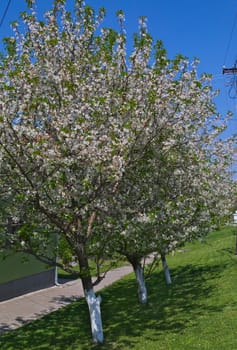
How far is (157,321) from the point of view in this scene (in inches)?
339

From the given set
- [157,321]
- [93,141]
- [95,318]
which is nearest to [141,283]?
[157,321]

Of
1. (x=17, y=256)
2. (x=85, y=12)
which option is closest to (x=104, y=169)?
(x=85, y=12)

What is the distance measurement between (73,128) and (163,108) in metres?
1.74

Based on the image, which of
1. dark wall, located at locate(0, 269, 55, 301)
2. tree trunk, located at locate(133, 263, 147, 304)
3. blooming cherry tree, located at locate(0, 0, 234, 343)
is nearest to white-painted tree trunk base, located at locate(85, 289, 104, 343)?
blooming cherry tree, located at locate(0, 0, 234, 343)

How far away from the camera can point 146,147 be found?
741cm

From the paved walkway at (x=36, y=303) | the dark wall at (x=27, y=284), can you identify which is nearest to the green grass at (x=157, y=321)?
the paved walkway at (x=36, y=303)

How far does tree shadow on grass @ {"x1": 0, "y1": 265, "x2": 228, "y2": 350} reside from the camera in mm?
7824

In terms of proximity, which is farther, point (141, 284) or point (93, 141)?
point (141, 284)

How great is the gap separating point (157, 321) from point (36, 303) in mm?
5325

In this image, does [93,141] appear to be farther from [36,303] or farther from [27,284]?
[27,284]

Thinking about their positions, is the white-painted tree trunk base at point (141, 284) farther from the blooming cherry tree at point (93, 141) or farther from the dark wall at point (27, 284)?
the dark wall at point (27, 284)

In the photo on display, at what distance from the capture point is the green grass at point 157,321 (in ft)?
23.1

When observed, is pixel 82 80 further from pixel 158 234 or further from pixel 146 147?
pixel 158 234

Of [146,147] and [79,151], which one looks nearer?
[79,151]
